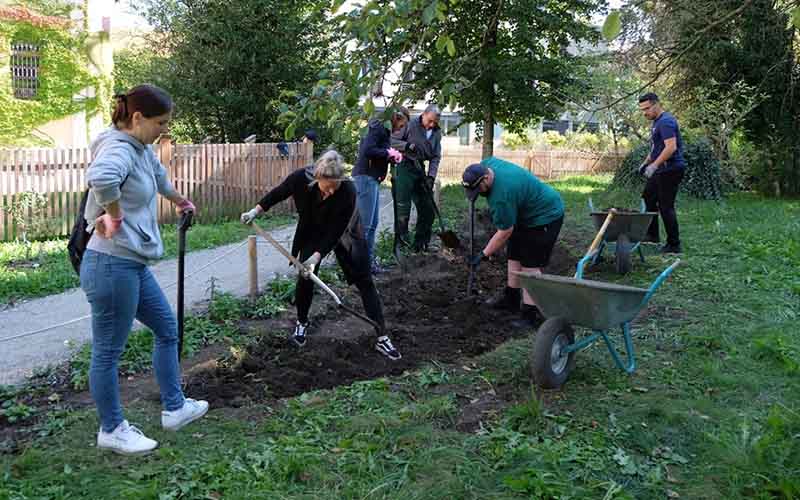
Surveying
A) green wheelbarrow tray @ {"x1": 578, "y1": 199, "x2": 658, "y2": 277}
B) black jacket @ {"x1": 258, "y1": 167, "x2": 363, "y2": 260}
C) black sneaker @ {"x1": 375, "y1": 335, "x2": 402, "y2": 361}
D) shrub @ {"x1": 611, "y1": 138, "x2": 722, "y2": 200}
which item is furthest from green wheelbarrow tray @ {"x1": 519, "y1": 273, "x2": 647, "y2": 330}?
shrub @ {"x1": 611, "y1": 138, "x2": 722, "y2": 200}

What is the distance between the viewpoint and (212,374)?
15.6 ft

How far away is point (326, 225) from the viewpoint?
5121 mm

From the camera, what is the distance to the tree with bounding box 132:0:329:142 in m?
15.8

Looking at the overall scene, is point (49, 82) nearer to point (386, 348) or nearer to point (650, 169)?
point (650, 169)

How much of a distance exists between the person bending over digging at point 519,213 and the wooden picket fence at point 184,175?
598 cm

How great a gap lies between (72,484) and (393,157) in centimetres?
496

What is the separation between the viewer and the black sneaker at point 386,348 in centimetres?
522

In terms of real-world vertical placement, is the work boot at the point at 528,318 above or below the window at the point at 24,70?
below

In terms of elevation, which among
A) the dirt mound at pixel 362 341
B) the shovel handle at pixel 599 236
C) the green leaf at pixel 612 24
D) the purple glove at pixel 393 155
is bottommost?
the dirt mound at pixel 362 341

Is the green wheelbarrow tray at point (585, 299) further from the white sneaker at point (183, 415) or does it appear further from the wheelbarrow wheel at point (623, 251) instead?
the wheelbarrow wheel at point (623, 251)

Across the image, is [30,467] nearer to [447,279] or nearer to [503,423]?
[503,423]

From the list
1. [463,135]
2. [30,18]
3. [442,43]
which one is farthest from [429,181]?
[463,135]

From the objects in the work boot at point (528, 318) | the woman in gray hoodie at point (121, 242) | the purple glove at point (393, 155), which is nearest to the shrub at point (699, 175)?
the purple glove at point (393, 155)

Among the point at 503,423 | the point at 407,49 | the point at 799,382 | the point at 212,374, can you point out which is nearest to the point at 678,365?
the point at 799,382
